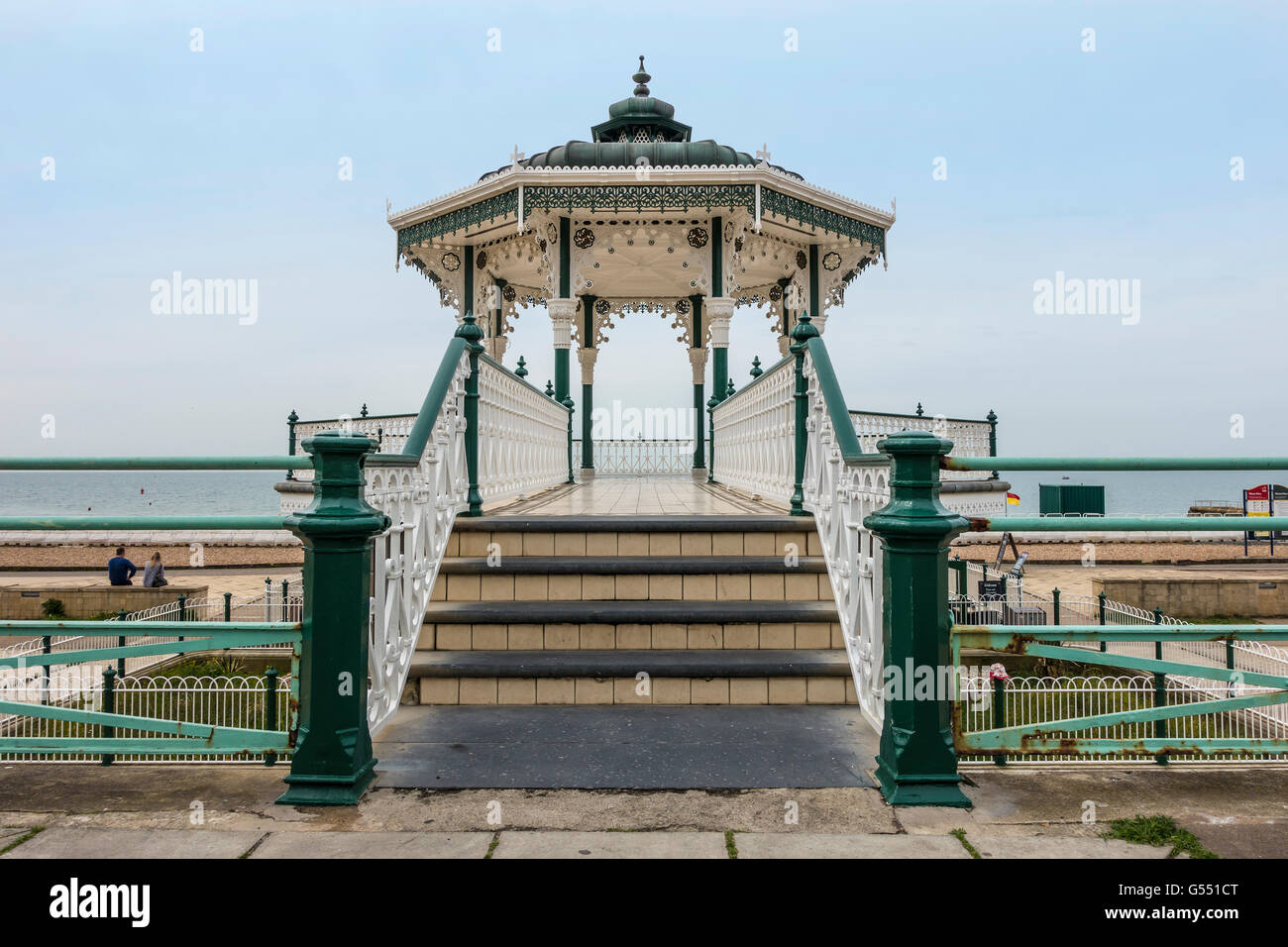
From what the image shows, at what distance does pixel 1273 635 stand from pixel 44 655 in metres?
4.78

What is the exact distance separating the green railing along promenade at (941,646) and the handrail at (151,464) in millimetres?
2497

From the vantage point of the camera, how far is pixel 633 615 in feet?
13.6

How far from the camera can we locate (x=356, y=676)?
109 inches

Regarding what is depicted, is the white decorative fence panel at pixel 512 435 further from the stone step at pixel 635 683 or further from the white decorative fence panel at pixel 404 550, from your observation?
the stone step at pixel 635 683

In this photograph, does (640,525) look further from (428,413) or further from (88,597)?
(88,597)

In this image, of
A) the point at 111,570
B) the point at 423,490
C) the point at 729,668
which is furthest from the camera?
the point at 111,570

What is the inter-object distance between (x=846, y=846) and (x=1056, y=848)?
2.02 feet

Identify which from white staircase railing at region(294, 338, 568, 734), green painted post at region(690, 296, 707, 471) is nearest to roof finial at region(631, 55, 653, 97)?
green painted post at region(690, 296, 707, 471)

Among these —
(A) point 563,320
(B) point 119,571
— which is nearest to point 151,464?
(A) point 563,320

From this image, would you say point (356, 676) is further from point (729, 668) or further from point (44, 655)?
point (729, 668)

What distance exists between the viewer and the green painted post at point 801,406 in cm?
504

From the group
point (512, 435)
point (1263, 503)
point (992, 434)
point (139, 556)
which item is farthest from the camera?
point (1263, 503)
